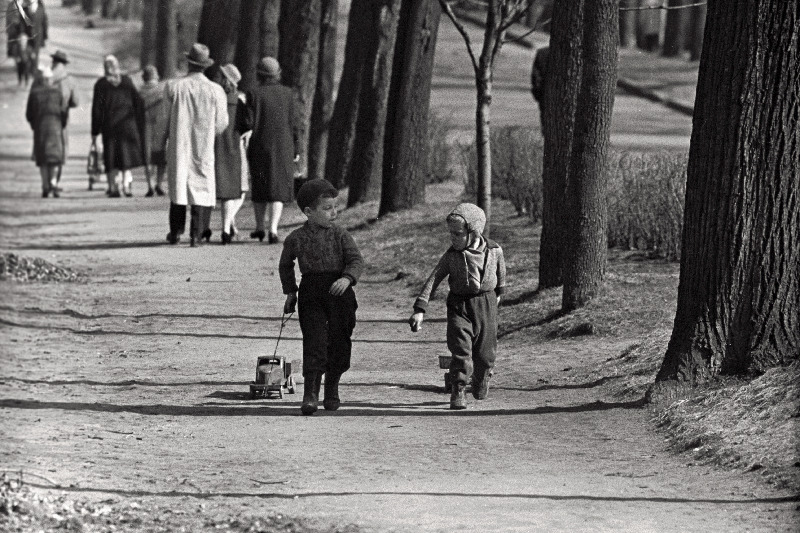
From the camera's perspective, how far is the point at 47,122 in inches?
933

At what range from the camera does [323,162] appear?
910 inches

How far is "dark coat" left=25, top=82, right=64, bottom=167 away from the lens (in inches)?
934

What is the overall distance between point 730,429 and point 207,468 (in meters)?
2.62

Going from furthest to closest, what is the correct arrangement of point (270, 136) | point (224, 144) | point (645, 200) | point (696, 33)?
point (696, 33) → point (224, 144) → point (270, 136) → point (645, 200)

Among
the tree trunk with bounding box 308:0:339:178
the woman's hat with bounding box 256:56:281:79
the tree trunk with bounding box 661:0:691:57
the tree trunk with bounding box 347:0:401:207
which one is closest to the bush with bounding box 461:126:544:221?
the tree trunk with bounding box 347:0:401:207

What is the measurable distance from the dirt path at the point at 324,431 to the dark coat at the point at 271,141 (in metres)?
2.16

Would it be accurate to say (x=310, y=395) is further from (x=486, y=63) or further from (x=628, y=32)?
(x=628, y=32)

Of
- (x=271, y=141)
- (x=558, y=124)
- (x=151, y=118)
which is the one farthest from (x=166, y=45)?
(x=558, y=124)

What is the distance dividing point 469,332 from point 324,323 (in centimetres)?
84

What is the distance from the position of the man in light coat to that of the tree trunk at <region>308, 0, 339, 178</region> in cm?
549

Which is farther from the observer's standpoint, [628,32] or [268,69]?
[628,32]

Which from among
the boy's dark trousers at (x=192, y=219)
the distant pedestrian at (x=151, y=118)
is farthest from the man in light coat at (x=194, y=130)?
the distant pedestrian at (x=151, y=118)

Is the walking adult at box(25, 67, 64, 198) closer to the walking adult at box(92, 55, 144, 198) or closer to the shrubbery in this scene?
the walking adult at box(92, 55, 144, 198)

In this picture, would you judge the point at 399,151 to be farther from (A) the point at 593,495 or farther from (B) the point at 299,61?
(A) the point at 593,495
